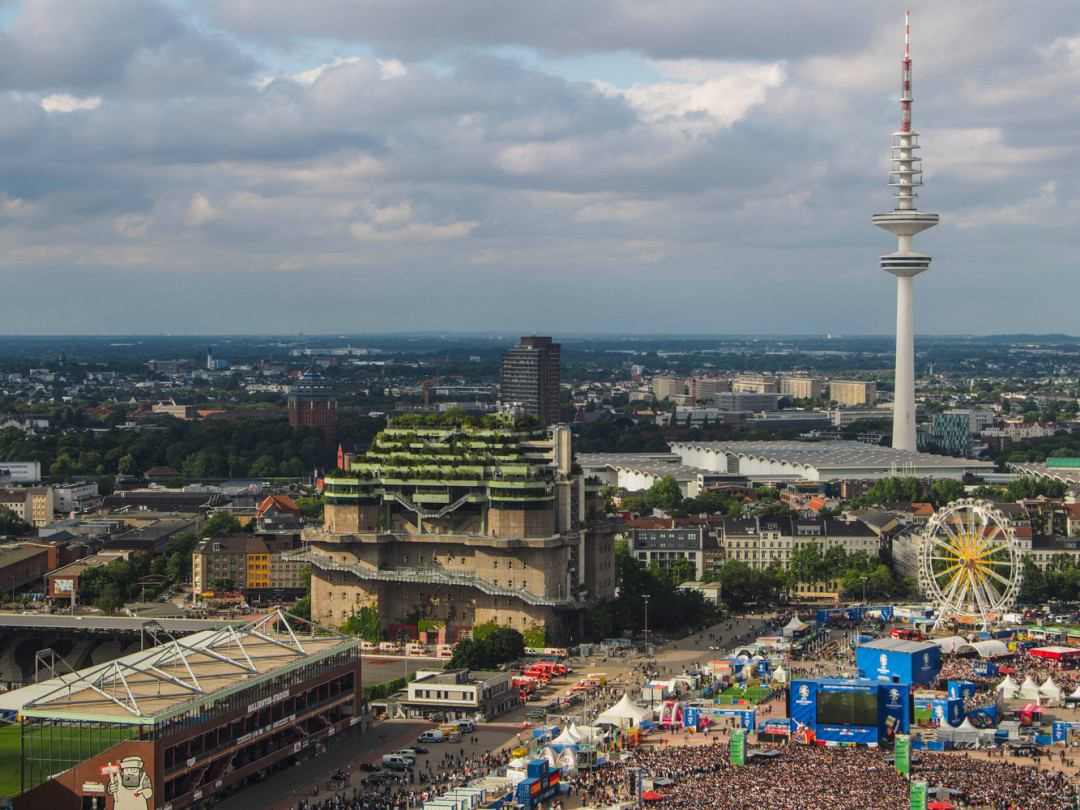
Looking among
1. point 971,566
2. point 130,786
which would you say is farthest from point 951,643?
point 130,786

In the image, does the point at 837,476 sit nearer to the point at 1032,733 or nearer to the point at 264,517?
the point at 264,517

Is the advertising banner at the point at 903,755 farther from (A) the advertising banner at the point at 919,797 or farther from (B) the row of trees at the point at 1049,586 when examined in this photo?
(B) the row of trees at the point at 1049,586

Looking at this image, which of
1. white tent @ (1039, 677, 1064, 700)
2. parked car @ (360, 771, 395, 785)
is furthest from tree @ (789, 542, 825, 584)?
parked car @ (360, 771, 395, 785)

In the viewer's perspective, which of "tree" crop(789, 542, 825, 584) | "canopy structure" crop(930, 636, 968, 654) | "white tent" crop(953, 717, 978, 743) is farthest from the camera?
"tree" crop(789, 542, 825, 584)

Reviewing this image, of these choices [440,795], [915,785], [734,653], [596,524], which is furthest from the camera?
[596,524]

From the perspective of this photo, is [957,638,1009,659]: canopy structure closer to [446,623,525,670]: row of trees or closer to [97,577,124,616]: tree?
[446,623,525,670]: row of trees

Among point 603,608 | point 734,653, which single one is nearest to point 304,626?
point 603,608

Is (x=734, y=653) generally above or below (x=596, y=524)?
below
